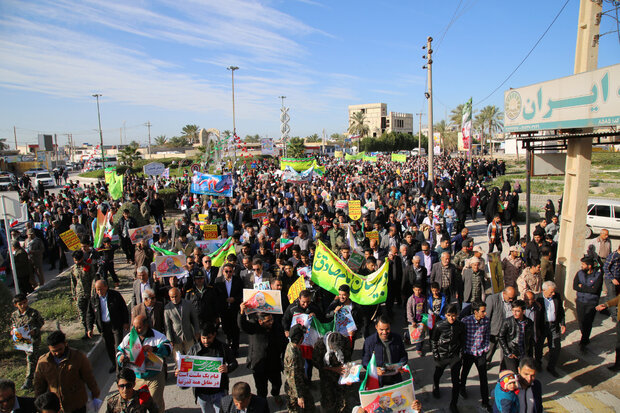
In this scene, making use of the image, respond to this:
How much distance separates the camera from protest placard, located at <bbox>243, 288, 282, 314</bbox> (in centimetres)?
564

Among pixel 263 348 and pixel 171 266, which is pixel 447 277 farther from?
pixel 171 266

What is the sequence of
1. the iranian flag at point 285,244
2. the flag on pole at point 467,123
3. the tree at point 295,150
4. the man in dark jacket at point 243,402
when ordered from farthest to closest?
the tree at point 295,150, the flag on pole at point 467,123, the iranian flag at point 285,244, the man in dark jacket at point 243,402

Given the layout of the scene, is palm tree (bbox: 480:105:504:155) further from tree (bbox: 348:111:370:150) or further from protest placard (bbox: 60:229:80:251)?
protest placard (bbox: 60:229:80:251)

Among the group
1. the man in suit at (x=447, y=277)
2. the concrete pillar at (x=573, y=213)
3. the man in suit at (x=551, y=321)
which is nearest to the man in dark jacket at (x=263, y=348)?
the man in suit at (x=447, y=277)

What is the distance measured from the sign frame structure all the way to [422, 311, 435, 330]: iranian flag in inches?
171

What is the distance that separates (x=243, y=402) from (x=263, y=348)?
1477mm

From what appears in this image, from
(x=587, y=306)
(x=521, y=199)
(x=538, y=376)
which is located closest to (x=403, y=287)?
(x=538, y=376)

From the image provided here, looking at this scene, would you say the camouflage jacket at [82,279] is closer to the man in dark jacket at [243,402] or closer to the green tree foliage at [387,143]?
the man in dark jacket at [243,402]

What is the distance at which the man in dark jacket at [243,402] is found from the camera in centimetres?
365

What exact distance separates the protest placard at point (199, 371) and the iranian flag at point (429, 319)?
333 cm

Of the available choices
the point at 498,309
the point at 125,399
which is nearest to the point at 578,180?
the point at 498,309

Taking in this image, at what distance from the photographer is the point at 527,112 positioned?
333 inches

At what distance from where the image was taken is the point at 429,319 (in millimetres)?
6355

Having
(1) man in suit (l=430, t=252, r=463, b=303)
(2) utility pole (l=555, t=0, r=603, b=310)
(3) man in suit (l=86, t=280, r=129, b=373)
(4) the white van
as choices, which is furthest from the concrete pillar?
(4) the white van
